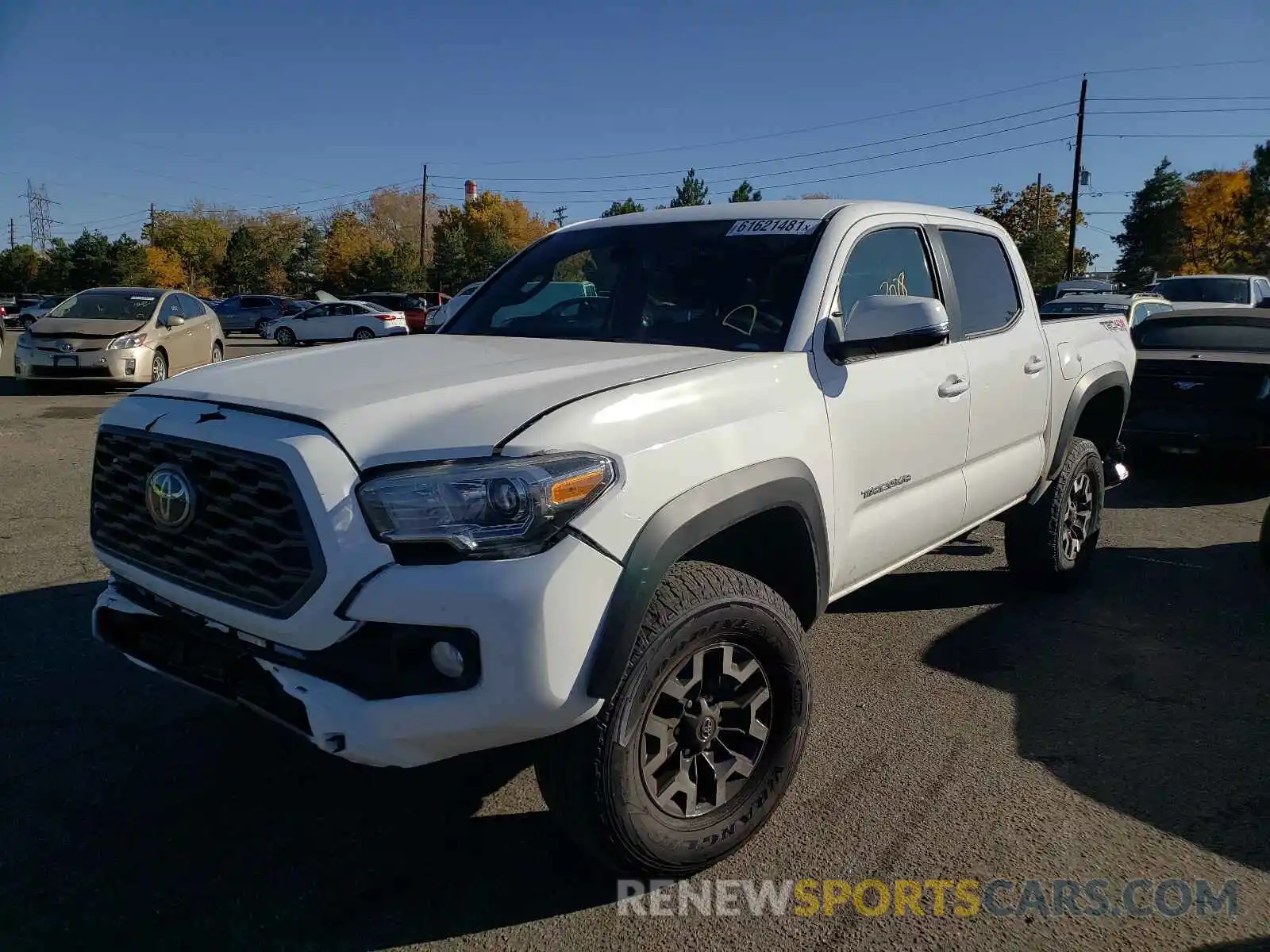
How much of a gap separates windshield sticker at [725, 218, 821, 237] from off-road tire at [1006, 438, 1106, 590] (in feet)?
6.98

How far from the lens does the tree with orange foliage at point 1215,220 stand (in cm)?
5578

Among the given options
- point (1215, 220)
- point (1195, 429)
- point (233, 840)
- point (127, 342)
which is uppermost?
point (1215, 220)

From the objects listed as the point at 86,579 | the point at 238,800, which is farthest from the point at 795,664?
the point at 86,579

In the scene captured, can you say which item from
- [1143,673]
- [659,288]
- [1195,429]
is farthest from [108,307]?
[1143,673]

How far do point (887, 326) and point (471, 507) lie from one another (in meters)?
1.59

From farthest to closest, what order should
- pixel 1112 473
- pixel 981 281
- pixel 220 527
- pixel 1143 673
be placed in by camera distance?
pixel 1112 473 → pixel 981 281 → pixel 1143 673 → pixel 220 527

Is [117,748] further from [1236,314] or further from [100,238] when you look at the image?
[100,238]

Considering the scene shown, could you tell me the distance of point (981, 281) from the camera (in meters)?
4.44

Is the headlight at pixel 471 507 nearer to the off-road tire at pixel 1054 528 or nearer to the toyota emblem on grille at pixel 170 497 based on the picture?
the toyota emblem on grille at pixel 170 497

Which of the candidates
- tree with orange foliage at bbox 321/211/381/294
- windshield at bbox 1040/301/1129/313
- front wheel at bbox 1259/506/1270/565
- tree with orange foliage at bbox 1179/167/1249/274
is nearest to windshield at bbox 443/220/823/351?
front wheel at bbox 1259/506/1270/565

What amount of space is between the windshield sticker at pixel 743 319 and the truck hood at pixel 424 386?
210 millimetres

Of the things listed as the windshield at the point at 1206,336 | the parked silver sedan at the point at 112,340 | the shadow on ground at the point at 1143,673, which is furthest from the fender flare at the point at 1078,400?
the parked silver sedan at the point at 112,340

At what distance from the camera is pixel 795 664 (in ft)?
9.36

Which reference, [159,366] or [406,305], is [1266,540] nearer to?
[159,366]
